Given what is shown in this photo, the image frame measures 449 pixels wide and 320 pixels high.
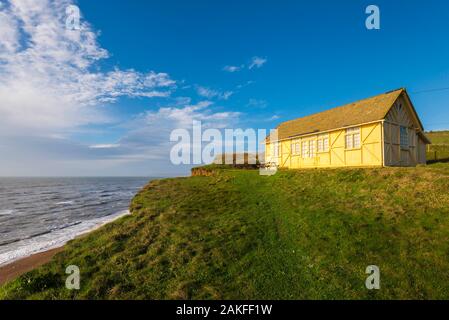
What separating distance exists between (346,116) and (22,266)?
27.6 metres

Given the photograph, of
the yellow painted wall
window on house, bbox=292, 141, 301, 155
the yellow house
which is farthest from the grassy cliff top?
the yellow painted wall

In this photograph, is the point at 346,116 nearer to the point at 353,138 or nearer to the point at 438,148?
the point at 353,138

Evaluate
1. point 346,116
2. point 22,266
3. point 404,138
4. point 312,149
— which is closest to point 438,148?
point 404,138

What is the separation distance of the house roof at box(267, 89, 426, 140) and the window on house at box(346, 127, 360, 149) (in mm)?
643

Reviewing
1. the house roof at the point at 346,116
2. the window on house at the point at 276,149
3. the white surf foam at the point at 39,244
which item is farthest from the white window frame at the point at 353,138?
the white surf foam at the point at 39,244

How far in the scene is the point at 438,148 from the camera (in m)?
39.0

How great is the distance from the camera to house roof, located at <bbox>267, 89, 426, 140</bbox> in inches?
826

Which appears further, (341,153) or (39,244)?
(341,153)

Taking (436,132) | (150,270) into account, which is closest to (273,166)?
(150,270)

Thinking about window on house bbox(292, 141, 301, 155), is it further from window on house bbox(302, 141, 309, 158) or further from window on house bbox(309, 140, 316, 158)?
window on house bbox(309, 140, 316, 158)

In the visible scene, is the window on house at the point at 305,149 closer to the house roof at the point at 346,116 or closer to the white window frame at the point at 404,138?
the house roof at the point at 346,116

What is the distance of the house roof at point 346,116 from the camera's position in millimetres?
20977

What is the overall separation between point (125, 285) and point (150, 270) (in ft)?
3.33
